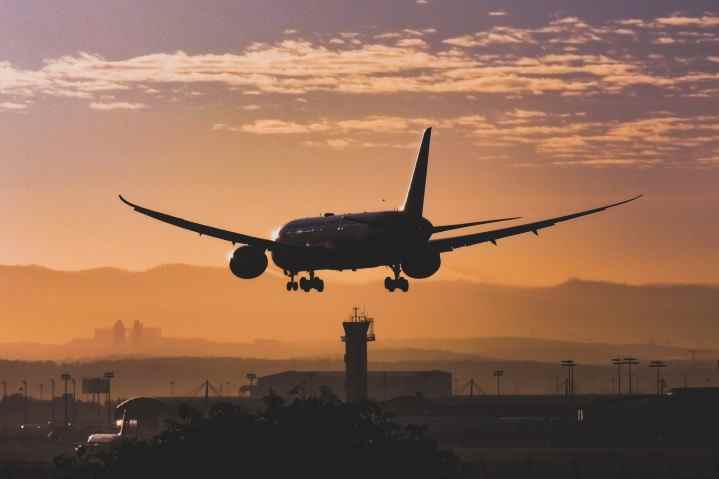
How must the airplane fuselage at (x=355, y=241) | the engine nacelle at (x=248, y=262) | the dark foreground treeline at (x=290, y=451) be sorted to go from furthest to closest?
the engine nacelle at (x=248, y=262) < the airplane fuselage at (x=355, y=241) < the dark foreground treeline at (x=290, y=451)

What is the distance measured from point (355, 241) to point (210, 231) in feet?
36.2

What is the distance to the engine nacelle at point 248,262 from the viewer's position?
126688 millimetres

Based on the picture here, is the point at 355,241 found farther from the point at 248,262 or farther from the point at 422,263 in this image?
the point at 248,262

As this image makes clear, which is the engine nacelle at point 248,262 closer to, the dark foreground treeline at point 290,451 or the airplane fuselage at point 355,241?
the airplane fuselage at point 355,241

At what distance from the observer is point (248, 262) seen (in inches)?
4995

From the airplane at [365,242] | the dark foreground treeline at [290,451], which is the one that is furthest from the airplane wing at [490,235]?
the dark foreground treeline at [290,451]

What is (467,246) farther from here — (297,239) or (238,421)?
A: (238,421)

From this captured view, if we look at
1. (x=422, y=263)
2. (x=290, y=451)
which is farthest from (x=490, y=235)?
(x=290, y=451)

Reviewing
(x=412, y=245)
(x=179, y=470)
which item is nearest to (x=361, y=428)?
(x=179, y=470)

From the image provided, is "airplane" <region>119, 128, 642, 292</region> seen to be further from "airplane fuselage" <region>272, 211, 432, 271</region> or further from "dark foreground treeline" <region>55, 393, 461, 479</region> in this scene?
"dark foreground treeline" <region>55, 393, 461, 479</region>

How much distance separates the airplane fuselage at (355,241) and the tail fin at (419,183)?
1.43 meters

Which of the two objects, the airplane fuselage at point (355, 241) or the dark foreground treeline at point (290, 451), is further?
the airplane fuselage at point (355, 241)

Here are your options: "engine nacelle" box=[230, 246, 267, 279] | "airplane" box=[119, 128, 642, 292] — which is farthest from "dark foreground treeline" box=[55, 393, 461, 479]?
"engine nacelle" box=[230, 246, 267, 279]

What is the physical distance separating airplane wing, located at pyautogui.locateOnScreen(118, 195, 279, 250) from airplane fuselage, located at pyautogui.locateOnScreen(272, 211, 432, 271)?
1.61 meters
